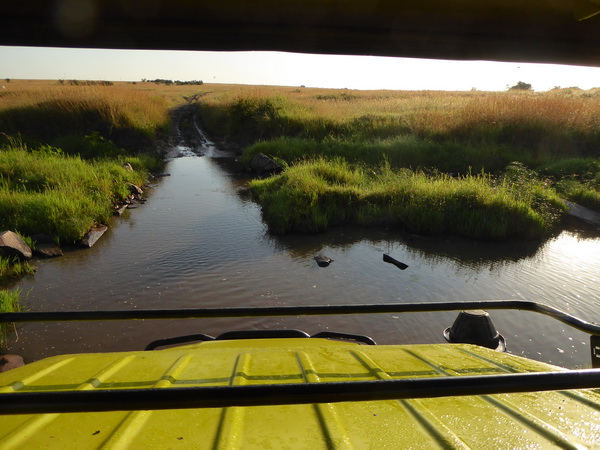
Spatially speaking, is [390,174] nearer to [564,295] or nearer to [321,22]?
[564,295]

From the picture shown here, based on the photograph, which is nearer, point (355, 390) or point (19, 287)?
point (355, 390)

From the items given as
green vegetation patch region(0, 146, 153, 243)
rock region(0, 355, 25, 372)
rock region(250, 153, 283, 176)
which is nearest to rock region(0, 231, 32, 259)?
green vegetation patch region(0, 146, 153, 243)

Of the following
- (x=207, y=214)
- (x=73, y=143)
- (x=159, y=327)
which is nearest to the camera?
(x=159, y=327)

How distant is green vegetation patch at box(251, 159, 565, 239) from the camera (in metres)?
8.72

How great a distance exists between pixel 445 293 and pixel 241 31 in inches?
232

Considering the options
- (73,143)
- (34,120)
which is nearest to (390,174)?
(73,143)

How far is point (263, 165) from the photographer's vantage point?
14.3m

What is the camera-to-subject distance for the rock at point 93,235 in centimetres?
826

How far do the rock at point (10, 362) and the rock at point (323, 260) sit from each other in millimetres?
4576

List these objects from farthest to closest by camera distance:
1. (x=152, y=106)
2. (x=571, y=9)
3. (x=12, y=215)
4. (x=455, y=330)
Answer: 1. (x=152, y=106)
2. (x=12, y=215)
3. (x=455, y=330)
4. (x=571, y=9)

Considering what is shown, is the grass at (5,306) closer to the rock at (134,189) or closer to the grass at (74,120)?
the rock at (134,189)

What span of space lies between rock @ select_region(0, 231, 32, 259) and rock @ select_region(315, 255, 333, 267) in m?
5.18

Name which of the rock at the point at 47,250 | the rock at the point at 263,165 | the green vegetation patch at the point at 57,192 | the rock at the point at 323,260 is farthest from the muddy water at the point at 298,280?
the rock at the point at 263,165

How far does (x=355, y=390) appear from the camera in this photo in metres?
0.94
